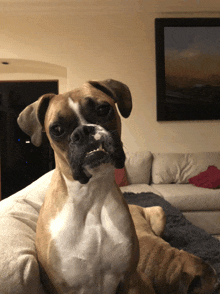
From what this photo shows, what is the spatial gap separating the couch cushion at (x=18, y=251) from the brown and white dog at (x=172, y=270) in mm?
302

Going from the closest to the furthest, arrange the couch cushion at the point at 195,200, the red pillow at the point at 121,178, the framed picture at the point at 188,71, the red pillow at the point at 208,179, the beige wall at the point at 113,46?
the couch cushion at the point at 195,200, the red pillow at the point at 208,179, the red pillow at the point at 121,178, the beige wall at the point at 113,46, the framed picture at the point at 188,71

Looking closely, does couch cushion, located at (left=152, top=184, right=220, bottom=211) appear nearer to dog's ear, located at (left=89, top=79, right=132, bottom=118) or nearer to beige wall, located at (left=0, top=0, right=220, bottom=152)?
beige wall, located at (left=0, top=0, right=220, bottom=152)

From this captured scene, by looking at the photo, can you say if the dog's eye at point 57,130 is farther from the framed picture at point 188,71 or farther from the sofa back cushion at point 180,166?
the framed picture at point 188,71

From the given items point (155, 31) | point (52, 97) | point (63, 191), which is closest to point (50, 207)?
point (63, 191)

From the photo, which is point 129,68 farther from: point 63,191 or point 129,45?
point 63,191

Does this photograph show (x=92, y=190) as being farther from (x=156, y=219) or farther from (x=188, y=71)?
(x=188, y=71)

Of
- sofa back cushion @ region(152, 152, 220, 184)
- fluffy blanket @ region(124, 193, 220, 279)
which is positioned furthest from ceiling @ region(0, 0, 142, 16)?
fluffy blanket @ region(124, 193, 220, 279)

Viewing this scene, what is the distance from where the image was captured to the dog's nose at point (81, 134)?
0.73m

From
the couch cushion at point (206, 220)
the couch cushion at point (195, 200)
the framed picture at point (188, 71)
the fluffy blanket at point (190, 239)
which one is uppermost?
the framed picture at point (188, 71)

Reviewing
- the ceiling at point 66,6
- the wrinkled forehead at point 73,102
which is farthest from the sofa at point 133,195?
the ceiling at point 66,6

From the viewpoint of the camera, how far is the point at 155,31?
4.23m

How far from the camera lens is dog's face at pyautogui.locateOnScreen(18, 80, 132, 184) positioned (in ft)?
2.41

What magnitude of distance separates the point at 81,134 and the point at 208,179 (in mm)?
2950

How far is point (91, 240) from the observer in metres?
0.75
